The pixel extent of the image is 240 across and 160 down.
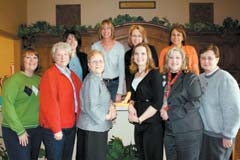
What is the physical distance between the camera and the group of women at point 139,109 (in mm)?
2830

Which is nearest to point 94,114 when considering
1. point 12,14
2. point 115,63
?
point 115,63

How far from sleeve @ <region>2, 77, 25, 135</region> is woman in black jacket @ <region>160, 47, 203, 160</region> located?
1.18 meters

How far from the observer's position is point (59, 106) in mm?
2977

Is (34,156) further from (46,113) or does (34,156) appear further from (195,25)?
(195,25)

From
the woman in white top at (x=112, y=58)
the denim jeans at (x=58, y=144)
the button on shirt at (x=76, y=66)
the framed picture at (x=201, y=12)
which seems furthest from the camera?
the framed picture at (x=201, y=12)

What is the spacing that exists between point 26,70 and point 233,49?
6024 mm

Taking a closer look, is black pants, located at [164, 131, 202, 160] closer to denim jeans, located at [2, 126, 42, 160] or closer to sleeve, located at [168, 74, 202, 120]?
sleeve, located at [168, 74, 202, 120]

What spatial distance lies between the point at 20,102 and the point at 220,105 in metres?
1.65

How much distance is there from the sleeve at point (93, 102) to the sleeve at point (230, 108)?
954 millimetres

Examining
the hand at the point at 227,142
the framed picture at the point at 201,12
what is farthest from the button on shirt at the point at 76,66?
the framed picture at the point at 201,12

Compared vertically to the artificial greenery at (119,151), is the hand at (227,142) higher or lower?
higher

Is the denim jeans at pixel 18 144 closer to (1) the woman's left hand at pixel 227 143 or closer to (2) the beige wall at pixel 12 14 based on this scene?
(1) the woman's left hand at pixel 227 143

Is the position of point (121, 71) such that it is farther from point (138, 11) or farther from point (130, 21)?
point (138, 11)

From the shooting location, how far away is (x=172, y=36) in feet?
13.0
